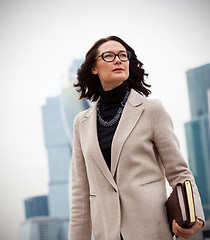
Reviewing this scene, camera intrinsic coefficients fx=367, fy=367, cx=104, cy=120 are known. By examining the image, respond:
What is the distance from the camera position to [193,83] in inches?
1738

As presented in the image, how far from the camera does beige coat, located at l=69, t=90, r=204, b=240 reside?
4.24ft

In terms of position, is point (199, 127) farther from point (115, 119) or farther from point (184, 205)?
point (184, 205)

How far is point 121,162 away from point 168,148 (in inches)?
7.0

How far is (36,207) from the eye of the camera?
49.8m

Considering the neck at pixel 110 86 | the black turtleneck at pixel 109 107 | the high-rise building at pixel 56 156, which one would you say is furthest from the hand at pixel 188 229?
the high-rise building at pixel 56 156

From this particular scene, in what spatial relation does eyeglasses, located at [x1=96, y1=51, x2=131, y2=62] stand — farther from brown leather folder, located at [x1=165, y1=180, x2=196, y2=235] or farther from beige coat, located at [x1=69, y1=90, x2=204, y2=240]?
brown leather folder, located at [x1=165, y1=180, x2=196, y2=235]

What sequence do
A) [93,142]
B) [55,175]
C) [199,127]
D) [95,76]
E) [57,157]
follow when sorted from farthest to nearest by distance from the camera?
1. [55,175]
2. [57,157]
3. [199,127]
4. [95,76]
5. [93,142]

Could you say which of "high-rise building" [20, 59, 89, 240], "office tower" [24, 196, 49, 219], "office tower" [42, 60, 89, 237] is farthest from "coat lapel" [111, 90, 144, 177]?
"office tower" [24, 196, 49, 219]

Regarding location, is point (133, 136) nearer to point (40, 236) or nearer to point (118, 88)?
point (118, 88)

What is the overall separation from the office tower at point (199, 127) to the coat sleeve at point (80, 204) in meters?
40.5

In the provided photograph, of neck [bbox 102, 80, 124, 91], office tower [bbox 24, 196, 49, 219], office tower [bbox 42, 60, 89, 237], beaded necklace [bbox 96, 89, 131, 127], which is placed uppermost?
neck [bbox 102, 80, 124, 91]

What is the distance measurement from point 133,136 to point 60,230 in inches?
1893

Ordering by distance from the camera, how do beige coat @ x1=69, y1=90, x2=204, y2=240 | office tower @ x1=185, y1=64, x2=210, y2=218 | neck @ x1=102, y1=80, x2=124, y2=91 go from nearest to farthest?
beige coat @ x1=69, y1=90, x2=204, y2=240 < neck @ x1=102, y1=80, x2=124, y2=91 < office tower @ x1=185, y1=64, x2=210, y2=218

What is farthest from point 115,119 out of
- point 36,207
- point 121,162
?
point 36,207
